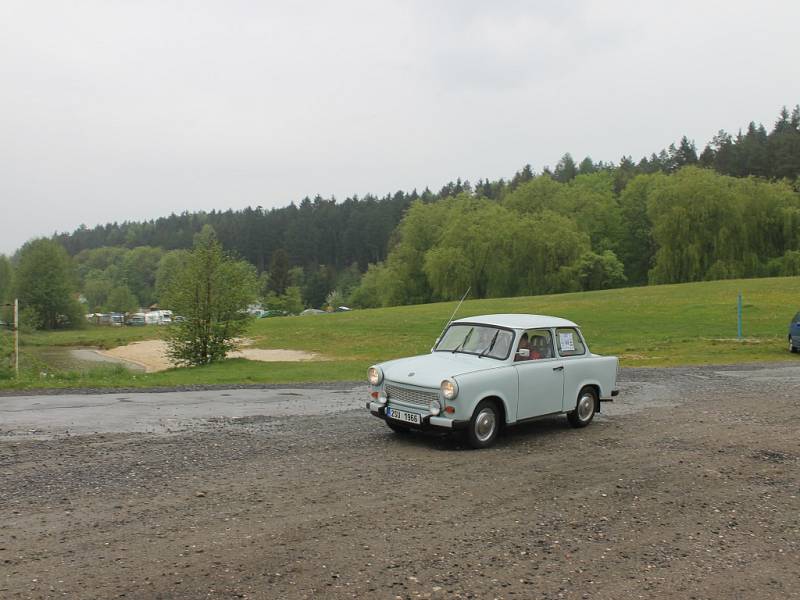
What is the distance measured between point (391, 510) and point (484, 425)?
3.21m

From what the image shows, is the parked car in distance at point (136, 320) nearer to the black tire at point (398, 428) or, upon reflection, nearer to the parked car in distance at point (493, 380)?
the black tire at point (398, 428)

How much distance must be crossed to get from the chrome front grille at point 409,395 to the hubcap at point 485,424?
698 mm

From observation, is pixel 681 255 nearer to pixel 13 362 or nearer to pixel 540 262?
pixel 540 262

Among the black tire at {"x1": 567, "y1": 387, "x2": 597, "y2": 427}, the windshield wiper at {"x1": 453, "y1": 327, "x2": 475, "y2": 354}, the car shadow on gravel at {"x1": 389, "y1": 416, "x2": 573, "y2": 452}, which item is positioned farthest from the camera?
the black tire at {"x1": 567, "y1": 387, "x2": 597, "y2": 427}

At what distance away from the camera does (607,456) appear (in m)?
9.17

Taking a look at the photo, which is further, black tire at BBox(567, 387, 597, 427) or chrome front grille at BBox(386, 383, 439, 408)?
black tire at BBox(567, 387, 597, 427)

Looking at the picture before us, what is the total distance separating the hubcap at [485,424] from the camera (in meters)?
9.52

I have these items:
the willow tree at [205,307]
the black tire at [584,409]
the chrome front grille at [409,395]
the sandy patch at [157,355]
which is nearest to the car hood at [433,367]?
the chrome front grille at [409,395]

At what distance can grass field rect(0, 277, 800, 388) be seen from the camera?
22375mm

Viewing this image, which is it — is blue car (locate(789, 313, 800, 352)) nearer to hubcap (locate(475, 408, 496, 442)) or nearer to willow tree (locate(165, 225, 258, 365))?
hubcap (locate(475, 408, 496, 442))

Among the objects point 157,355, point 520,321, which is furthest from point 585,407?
point 157,355

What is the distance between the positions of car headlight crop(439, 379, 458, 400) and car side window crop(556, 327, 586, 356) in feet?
8.04

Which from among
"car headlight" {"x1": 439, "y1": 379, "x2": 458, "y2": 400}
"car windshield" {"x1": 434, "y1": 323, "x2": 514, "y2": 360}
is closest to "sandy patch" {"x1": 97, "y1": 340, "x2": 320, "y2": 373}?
"car windshield" {"x1": 434, "y1": 323, "x2": 514, "y2": 360}

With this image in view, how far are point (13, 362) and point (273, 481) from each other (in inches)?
742
